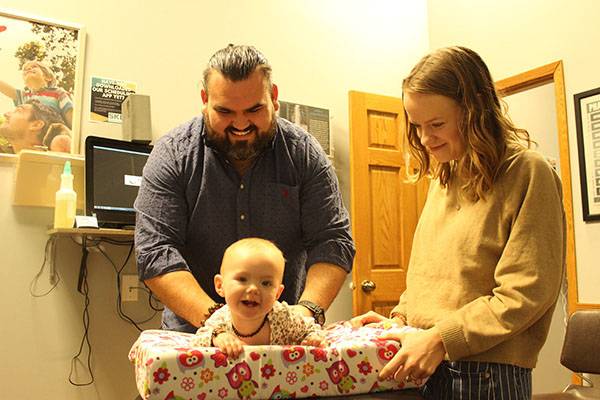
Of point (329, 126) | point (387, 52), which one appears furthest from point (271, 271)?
point (387, 52)

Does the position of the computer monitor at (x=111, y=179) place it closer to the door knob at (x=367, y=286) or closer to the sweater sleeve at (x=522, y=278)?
the door knob at (x=367, y=286)

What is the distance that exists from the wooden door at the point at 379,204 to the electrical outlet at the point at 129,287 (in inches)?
55.2

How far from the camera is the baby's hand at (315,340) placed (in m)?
1.21

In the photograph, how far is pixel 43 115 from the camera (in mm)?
3035

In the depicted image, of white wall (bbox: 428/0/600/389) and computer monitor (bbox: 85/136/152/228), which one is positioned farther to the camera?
white wall (bbox: 428/0/600/389)

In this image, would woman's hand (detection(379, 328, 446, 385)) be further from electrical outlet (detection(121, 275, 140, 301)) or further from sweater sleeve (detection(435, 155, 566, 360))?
electrical outlet (detection(121, 275, 140, 301))

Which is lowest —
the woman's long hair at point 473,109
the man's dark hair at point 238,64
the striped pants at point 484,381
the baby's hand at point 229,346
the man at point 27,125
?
the striped pants at point 484,381

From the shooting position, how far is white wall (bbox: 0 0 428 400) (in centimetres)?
291

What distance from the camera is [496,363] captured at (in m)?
1.13

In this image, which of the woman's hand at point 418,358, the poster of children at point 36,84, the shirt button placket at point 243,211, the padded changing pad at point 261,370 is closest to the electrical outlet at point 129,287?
the poster of children at point 36,84

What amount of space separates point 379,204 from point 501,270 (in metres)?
2.83

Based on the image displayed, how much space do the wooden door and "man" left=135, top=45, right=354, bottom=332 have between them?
2.09 metres

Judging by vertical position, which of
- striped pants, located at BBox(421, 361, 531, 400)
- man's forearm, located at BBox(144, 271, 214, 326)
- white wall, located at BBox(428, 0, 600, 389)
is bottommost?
striped pants, located at BBox(421, 361, 531, 400)

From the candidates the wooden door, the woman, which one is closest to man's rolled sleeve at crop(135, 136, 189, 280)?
the woman
